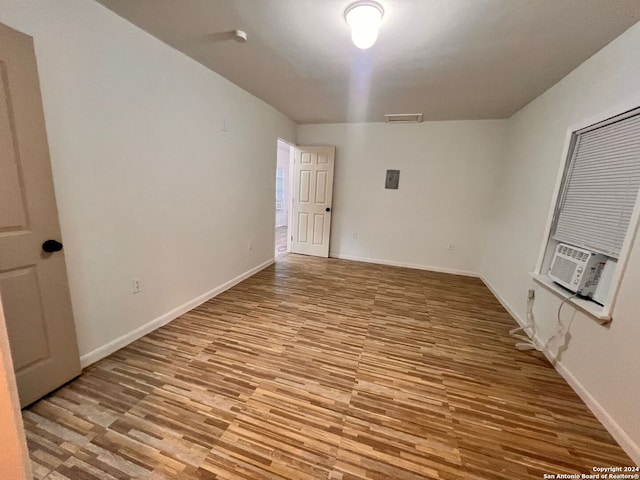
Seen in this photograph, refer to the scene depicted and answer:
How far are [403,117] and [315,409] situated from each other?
3874 millimetres

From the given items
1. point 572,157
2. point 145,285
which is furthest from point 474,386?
point 145,285

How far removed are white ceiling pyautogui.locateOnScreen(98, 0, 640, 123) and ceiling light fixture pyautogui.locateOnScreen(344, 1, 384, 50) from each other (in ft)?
0.16

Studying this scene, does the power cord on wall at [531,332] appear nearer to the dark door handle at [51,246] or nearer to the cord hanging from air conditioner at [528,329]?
the cord hanging from air conditioner at [528,329]

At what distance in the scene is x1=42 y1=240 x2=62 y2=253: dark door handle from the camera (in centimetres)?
144

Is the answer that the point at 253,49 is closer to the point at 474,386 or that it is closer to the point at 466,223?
the point at 474,386

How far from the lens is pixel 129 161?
6.29 ft

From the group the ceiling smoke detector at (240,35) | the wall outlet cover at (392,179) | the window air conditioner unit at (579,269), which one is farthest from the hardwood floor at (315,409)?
the wall outlet cover at (392,179)

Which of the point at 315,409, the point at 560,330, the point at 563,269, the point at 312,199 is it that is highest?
the point at 312,199

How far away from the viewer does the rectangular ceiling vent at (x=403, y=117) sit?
3699 millimetres

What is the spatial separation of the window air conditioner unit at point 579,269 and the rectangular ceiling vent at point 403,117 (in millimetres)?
2531

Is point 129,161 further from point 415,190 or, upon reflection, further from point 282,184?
point 282,184

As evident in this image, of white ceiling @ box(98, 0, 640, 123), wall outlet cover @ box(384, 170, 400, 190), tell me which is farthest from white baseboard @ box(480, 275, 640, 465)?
wall outlet cover @ box(384, 170, 400, 190)

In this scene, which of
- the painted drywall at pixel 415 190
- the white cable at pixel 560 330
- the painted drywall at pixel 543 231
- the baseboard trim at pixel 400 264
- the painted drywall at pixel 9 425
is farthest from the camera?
the baseboard trim at pixel 400 264

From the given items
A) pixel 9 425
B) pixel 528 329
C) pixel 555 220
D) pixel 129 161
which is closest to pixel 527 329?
pixel 528 329
